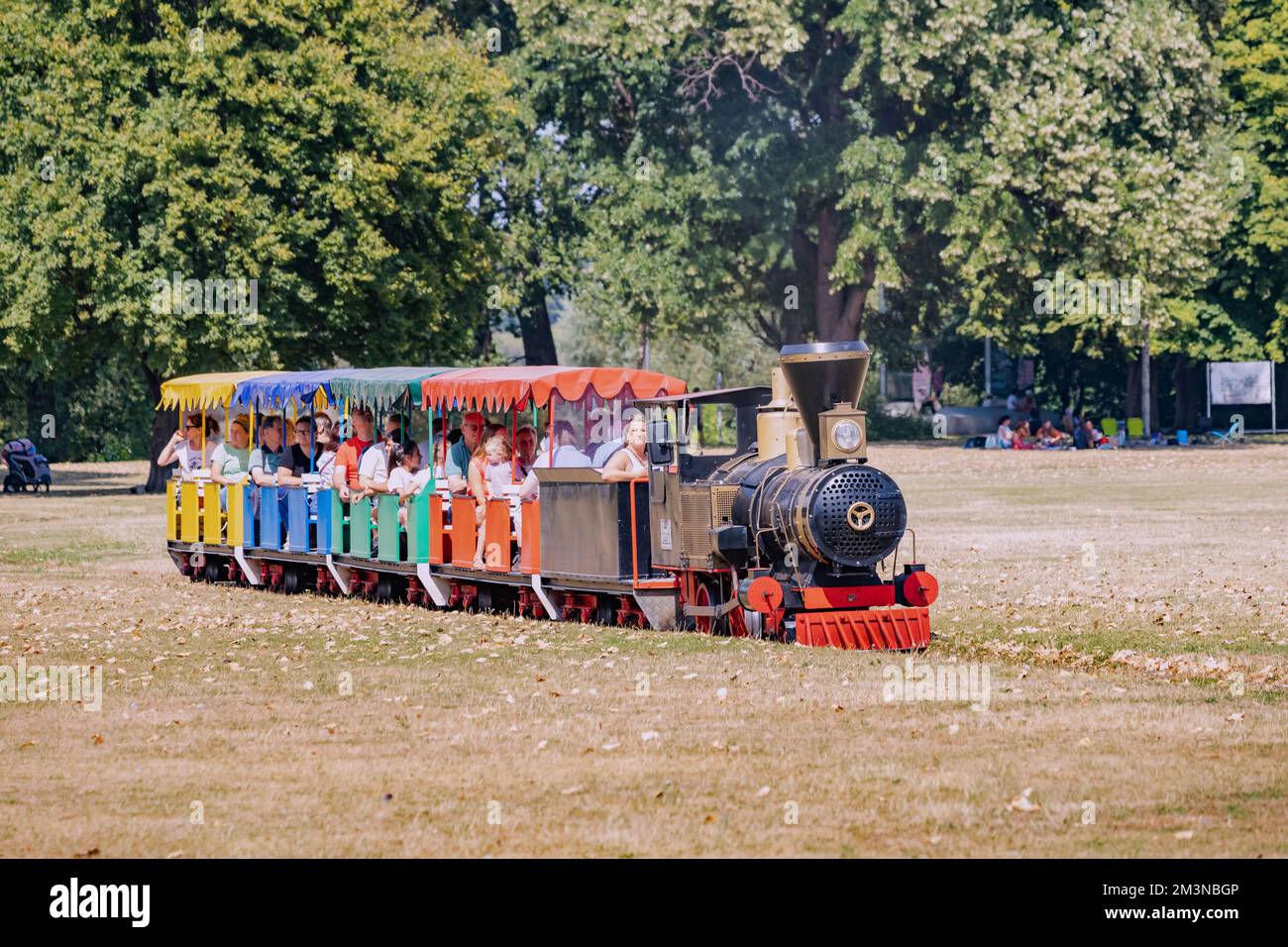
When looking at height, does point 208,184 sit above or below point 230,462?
above

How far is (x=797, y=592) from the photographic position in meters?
16.3

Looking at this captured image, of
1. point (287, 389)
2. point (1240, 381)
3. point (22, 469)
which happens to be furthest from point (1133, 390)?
point (287, 389)

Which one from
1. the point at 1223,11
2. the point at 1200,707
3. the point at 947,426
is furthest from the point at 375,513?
the point at 947,426

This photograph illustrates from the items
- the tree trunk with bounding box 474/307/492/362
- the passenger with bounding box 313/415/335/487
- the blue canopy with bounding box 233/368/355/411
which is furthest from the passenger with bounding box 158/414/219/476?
the tree trunk with bounding box 474/307/492/362

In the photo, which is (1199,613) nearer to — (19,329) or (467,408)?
(467,408)

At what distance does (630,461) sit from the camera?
18344 millimetres

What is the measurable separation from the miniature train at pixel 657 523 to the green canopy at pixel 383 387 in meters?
0.04

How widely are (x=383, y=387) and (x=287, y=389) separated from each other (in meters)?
2.24

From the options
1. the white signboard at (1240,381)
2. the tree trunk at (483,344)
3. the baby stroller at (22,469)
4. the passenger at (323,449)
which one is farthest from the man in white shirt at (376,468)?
the white signboard at (1240,381)

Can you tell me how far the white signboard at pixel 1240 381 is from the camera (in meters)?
68.1

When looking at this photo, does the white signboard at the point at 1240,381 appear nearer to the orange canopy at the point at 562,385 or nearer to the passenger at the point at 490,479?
the passenger at the point at 490,479

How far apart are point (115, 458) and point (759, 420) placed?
58.9 m

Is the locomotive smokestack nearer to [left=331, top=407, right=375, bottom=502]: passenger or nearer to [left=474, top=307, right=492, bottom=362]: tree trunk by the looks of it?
[left=331, top=407, right=375, bottom=502]: passenger

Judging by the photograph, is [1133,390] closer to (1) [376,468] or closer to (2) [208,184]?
(2) [208,184]
